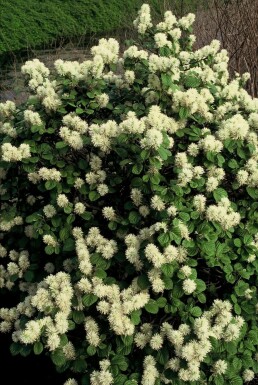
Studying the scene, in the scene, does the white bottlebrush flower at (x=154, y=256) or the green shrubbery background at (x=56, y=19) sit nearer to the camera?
the white bottlebrush flower at (x=154, y=256)

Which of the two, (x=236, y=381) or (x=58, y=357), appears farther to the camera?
(x=236, y=381)

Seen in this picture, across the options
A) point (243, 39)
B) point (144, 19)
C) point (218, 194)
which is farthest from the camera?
point (243, 39)

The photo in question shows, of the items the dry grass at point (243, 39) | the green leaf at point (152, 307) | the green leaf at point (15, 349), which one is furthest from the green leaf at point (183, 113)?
the dry grass at point (243, 39)

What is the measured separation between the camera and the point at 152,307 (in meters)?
2.12

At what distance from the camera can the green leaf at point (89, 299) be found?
2035 millimetres

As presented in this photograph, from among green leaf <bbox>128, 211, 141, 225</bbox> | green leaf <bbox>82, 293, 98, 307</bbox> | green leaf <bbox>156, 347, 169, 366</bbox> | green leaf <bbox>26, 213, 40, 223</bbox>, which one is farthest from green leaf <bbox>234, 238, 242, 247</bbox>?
green leaf <bbox>26, 213, 40, 223</bbox>

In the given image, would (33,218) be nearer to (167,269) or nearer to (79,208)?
(79,208)

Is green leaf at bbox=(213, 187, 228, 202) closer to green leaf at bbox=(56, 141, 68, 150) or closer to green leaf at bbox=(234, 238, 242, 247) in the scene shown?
green leaf at bbox=(234, 238, 242, 247)

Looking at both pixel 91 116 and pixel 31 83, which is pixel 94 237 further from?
pixel 31 83

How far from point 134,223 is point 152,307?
1.13ft

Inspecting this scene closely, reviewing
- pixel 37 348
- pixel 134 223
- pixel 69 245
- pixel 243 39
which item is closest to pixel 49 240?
pixel 69 245

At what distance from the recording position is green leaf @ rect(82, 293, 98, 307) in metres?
2.04

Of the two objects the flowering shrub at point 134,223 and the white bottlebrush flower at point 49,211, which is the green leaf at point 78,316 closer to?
the flowering shrub at point 134,223

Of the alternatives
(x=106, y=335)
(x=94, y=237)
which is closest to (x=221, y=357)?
(x=106, y=335)
